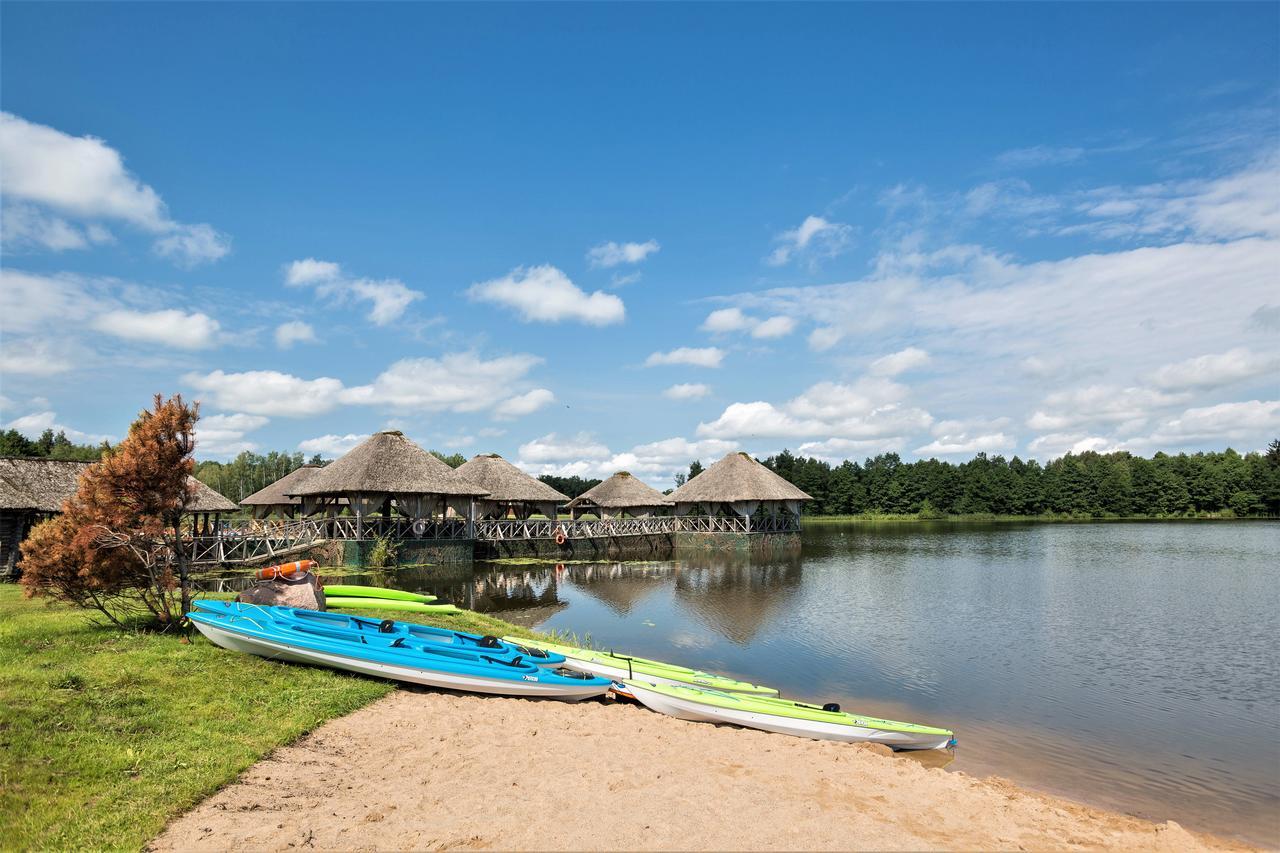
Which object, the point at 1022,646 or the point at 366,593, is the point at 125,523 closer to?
the point at 366,593

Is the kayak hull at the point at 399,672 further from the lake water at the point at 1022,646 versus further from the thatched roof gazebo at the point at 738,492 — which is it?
the thatched roof gazebo at the point at 738,492

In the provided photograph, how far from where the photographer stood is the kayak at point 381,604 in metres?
14.9

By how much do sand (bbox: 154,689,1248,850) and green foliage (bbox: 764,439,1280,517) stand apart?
72964 millimetres

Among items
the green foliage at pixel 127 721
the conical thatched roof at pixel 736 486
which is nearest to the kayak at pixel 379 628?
the green foliage at pixel 127 721

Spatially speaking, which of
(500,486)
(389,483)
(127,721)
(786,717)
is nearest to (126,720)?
(127,721)

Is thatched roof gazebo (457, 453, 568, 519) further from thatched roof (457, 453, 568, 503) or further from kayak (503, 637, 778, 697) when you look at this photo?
kayak (503, 637, 778, 697)

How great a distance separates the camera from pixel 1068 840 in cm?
628

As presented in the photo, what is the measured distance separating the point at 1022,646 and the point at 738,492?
28029mm

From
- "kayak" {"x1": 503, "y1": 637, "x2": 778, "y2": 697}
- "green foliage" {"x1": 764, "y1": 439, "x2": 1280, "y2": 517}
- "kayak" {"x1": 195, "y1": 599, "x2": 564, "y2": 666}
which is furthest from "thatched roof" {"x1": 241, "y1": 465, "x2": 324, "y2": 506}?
"green foliage" {"x1": 764, "y1": 439, "x2": 1280, "y2": 517}

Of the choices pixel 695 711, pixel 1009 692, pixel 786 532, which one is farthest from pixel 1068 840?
pixel 786 532

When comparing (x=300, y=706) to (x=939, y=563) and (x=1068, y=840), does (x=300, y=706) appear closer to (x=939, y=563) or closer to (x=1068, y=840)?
(x=1068, y=840)

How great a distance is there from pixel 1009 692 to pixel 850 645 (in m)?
3.87

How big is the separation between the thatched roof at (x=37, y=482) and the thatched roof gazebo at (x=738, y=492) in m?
29.0

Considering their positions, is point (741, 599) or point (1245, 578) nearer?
point (741, 599)
